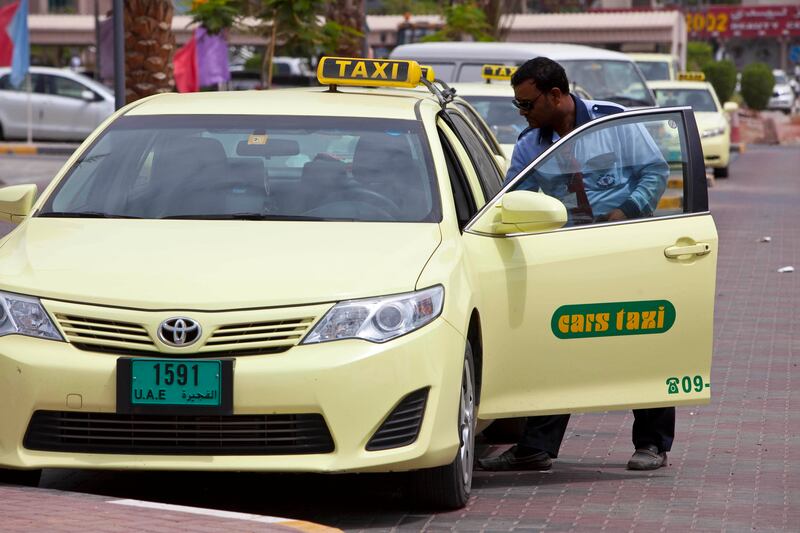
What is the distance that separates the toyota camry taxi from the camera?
5520 mm

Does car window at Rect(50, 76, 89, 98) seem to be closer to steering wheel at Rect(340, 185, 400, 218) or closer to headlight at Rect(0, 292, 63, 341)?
steering wheel at Rect(340, 185, 400, 218)

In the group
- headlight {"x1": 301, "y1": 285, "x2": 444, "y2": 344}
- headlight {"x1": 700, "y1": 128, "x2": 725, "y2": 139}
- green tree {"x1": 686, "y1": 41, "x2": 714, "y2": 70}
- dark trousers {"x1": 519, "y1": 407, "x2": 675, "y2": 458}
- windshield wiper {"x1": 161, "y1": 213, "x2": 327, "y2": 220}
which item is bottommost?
green tree {"x1": 686, "y1": 41, "x2": 714, "y2": 70}

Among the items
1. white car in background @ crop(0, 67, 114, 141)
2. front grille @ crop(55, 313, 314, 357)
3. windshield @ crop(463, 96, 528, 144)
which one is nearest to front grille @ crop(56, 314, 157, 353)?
front grille @ crop(55, 313, 314, 357)

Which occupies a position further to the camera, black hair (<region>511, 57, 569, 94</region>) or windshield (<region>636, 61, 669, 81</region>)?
windshield (<region>636, 61, 669, 81</region>)

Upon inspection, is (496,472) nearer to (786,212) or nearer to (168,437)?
(168,437)

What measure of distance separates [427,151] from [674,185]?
101 centimetres

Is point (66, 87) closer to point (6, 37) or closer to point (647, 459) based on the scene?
point (6, 37)

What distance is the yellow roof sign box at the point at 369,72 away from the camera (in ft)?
24.1

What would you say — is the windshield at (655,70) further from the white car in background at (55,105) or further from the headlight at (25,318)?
the headlight at (25,318)

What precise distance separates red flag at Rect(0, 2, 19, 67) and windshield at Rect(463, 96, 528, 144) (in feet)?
60.4

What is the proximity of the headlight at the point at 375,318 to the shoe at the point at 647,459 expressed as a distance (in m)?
1.67

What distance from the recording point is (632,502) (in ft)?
20.9

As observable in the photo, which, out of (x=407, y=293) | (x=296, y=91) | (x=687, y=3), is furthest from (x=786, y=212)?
(x=687, y=3)

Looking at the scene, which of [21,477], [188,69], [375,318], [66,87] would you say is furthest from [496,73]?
[66,87]
